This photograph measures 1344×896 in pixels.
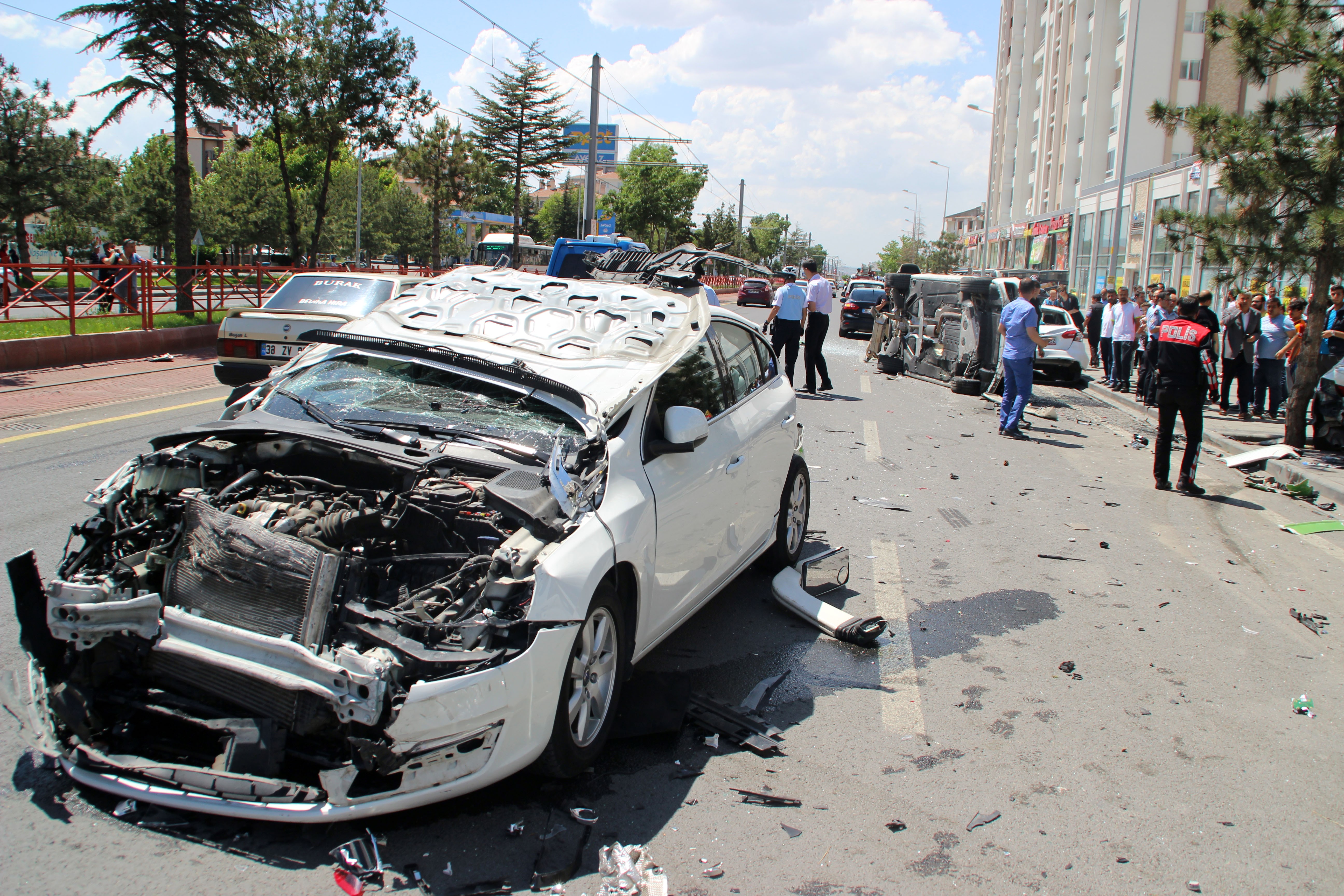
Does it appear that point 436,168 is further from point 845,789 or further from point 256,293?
point 845,789

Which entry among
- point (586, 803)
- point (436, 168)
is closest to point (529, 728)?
point (586, 803)

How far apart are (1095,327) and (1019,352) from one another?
1195cm

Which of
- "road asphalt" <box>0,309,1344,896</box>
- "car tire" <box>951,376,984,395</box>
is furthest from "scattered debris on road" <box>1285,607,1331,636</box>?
"car tire" <box>951,376,984,395</box>

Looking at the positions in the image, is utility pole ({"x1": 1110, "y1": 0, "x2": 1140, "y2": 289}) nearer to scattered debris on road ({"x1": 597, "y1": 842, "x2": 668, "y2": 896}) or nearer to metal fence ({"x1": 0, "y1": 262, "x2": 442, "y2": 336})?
metal fence ({"x1": 0, "y1": 262, "x2": 442, "y2": 336})

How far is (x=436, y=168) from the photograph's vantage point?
46.8 metres

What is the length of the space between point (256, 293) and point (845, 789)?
20.3m

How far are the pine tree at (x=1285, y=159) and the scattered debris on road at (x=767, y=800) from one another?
1017 cm

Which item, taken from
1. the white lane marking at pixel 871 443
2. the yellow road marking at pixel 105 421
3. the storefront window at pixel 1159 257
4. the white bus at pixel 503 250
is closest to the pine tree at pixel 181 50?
the yellow road marking at pixel 105 421

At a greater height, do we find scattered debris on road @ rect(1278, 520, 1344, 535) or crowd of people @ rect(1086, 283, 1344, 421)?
crowd of people @ rect(1086, 283, 1344, 421)

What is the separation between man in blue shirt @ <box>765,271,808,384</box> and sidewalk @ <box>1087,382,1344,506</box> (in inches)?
219

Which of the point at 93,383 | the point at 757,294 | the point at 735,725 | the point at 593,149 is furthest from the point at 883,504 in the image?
the point at 757,294

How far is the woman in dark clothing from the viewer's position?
2175 cm

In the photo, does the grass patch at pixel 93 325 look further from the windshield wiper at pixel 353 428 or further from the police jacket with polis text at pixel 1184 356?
the police jacket with polis text at pixel 1184 356

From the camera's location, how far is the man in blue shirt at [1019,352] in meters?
11.9
